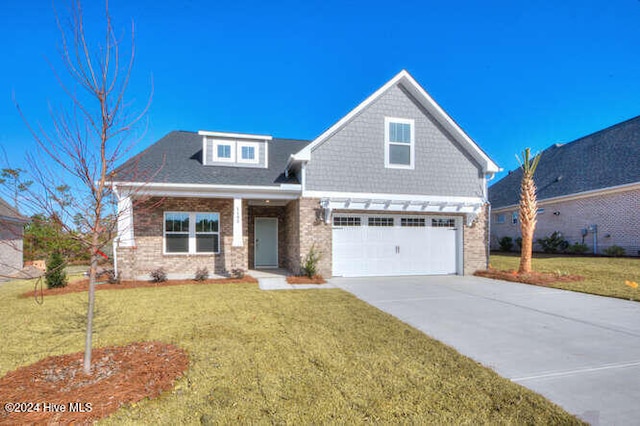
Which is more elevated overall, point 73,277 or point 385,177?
point 385,177

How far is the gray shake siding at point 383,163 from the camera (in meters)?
11.6

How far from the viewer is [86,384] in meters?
3.43

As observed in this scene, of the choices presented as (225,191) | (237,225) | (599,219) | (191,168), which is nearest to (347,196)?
(237,225)

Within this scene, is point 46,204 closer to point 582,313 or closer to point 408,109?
point 582,313

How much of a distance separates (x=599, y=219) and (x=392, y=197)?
13.5 meters

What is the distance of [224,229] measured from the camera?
1288 centimetres

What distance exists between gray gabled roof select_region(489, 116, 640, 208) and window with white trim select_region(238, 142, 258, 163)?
17994 millimetres

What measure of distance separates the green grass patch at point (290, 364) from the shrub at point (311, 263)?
3434 mm

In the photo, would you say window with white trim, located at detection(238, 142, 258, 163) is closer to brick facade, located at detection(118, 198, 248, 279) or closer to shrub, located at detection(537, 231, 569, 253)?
brick facade, located at detection(118, 198, 248, 279)

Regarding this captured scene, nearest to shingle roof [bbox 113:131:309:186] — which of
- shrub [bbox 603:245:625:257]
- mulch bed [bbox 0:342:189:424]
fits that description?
mulch bed [bbox 0:342:189:424]

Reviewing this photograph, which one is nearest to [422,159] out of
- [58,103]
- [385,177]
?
[385,177]

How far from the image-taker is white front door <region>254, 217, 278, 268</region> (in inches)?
578

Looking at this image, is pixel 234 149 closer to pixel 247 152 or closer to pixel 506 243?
pixel 247 152

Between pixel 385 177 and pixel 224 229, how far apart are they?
22.2ft
